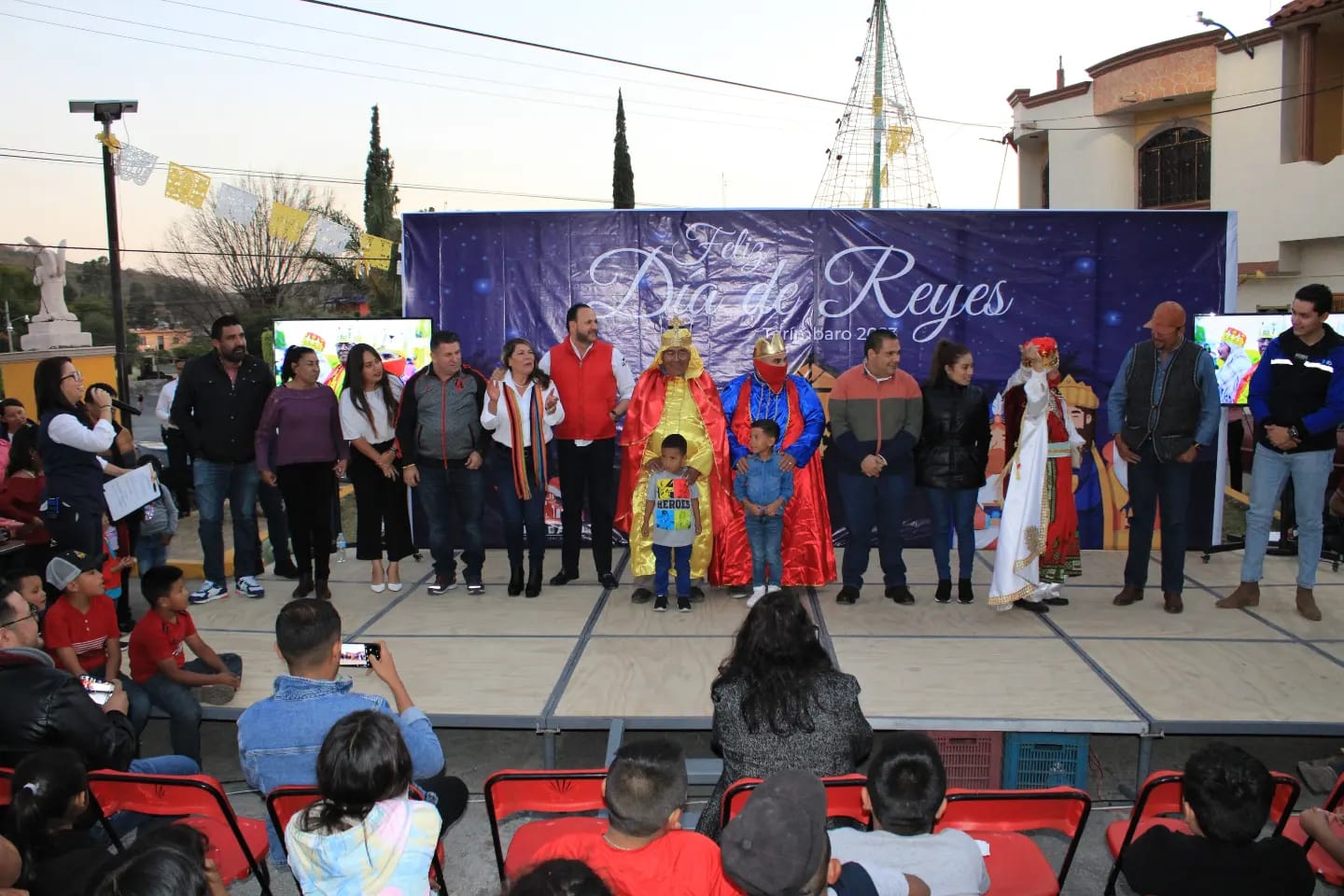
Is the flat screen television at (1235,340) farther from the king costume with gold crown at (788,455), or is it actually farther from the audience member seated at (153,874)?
the audience member seated at (153,874)

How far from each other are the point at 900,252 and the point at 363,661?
4759 mm

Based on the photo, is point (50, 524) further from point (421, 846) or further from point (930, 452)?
point (930, 452)

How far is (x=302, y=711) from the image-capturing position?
8.31ft

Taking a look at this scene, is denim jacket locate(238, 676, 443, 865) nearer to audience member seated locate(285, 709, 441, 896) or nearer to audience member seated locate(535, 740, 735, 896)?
audience member seated locate(285, 709, 441, 896)

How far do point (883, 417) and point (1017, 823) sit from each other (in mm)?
2972

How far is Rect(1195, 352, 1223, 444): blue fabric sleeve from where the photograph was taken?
500cm

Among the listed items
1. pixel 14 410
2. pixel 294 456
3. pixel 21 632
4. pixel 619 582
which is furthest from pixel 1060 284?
pixel 14 410

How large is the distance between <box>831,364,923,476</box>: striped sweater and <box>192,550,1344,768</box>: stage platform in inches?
32.6

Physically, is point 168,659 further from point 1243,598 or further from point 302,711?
point 1243,598

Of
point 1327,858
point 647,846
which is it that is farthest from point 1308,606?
point 647,846

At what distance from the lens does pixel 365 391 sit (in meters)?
5.57

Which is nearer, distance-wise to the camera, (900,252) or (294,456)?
(294,456)

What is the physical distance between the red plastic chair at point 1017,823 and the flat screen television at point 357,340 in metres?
4.80

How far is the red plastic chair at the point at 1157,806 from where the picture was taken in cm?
255
